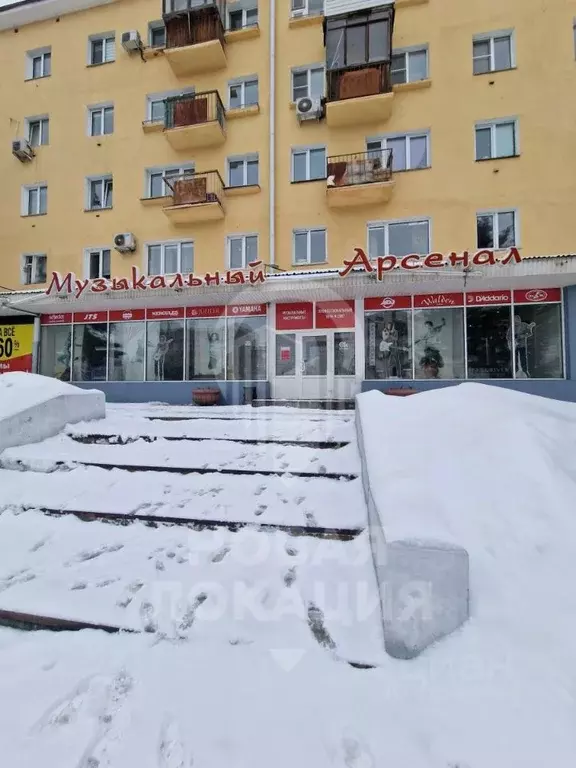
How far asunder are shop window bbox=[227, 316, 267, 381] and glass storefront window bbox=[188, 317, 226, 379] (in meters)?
0.28

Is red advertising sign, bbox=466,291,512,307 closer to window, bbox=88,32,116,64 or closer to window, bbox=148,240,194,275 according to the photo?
window, bbox=148,240,194,275

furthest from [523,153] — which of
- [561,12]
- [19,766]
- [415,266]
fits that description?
[19,766]

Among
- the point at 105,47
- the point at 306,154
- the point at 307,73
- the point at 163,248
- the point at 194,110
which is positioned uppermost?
the point at 105,47

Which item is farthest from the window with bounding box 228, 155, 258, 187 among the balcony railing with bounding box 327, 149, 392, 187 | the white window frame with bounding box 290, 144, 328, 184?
the balcony railing with bounding box 327, 149, 392, 187

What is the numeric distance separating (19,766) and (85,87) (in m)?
18.7

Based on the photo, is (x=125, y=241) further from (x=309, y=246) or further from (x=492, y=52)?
(x=492, y=52)

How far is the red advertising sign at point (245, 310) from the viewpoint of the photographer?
12.5 m

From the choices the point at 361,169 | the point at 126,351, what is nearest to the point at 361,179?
the point at 361,169

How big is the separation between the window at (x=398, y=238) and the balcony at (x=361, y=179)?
30.2 inches

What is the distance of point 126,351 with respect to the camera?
44.3 feet

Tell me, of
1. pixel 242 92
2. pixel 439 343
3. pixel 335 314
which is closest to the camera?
pixel 439 343

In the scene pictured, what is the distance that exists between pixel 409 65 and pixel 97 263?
11.6m

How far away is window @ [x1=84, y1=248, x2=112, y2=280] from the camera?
14.1 m

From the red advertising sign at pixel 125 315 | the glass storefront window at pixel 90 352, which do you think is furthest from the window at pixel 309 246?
the glass storefront window at pixel 90 352
